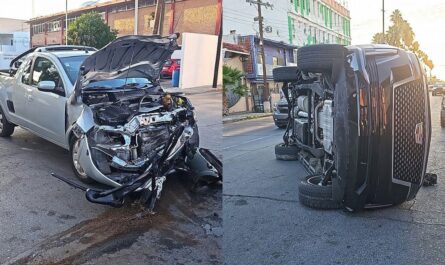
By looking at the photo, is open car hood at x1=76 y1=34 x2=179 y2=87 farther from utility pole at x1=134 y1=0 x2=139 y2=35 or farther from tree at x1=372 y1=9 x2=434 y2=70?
tree at x1=372 y1=9 x2=434 y2=70

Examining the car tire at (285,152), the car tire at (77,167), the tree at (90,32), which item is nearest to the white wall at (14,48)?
the tree at (90,32)

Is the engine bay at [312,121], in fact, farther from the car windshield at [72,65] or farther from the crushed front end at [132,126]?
the car windshield at [72,65]

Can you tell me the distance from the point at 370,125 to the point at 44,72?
4383mm

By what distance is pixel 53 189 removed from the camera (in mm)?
4324

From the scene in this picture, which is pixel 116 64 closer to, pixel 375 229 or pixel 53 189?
pixel 53 189

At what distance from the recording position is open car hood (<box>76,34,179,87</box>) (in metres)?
3.87

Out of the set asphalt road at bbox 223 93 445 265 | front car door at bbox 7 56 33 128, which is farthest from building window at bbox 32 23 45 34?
asphalt road at bbox 223 93 445 265

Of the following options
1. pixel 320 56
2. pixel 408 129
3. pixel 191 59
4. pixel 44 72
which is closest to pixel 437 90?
pixel 408 129

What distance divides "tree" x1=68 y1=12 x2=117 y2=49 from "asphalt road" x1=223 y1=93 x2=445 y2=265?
12.9ft

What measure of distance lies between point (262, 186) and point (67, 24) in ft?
17.1

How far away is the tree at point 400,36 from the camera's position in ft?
5.55

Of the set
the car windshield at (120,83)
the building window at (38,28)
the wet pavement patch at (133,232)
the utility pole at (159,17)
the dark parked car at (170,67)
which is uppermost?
the building window at (38,28)

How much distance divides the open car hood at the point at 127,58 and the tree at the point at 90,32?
1560 millimetres

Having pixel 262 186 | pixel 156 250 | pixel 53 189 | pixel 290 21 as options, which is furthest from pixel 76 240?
pixel 290 21
